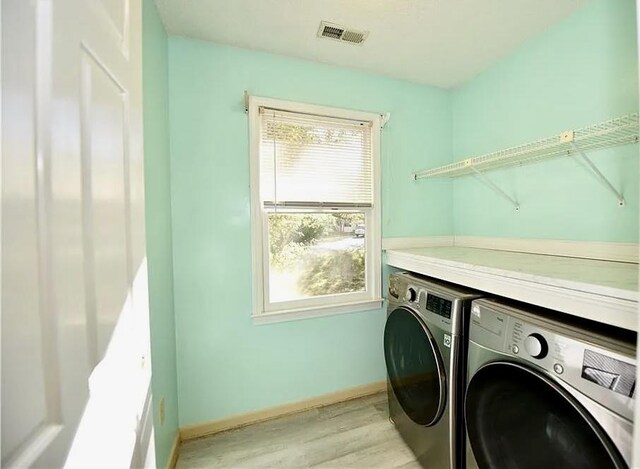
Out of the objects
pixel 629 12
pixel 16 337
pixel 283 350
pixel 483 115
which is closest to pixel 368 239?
pixel 283 350

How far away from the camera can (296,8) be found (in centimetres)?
138

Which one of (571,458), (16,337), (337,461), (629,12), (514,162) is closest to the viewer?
(16,337)

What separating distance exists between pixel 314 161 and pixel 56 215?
1.52 m

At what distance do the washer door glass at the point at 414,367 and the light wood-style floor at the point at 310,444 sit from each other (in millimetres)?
284

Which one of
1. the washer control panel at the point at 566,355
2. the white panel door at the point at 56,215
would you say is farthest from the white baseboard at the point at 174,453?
the washer control panel at the point at 566,355

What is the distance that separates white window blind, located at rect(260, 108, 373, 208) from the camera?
175 cm

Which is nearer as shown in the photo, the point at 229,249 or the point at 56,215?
the point at 56,215

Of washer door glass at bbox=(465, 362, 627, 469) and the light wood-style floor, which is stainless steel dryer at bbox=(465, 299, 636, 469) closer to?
washer door glass at bbox=(465, 362, 627, 469)

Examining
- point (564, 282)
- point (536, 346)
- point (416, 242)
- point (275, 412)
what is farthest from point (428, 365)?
point (275, 412)

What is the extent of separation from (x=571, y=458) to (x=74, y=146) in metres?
1.53

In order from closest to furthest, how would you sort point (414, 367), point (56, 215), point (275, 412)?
point (56, 215) < point (414, 367) < point (275, 412)

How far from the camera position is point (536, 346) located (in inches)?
34.4

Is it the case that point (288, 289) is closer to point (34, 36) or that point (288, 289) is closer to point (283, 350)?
point (283, 350)

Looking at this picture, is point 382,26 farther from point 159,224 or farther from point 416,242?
point 159,224
